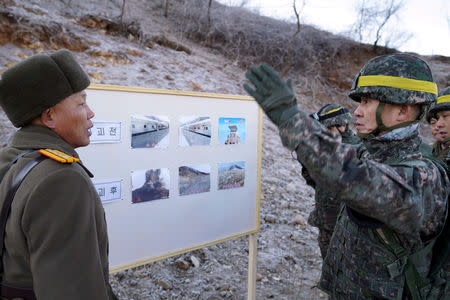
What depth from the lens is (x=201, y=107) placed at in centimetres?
256

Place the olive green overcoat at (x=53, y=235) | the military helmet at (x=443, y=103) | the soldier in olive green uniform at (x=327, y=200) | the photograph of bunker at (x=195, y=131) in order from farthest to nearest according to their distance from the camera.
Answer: the military helmet at (x=443, y=103)
the soldier in olive green uniform at (x=327, y=200)
the photograph of bunker at (x=195, y=131)
the olive green overcoat at (x=53, y=235)

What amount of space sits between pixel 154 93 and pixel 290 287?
2.81 meters

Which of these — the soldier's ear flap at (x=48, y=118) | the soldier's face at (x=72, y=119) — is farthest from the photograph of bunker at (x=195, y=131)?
the soldier's ear flap at (x=48, y=118)

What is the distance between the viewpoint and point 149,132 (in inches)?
90.0

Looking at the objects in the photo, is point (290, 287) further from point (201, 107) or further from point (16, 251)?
point (16, 251)

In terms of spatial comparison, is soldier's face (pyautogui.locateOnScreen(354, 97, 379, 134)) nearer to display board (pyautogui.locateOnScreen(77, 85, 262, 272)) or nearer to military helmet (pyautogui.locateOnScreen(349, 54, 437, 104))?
military helmet (pyautogui.locateOnScreen(349, 54, 437, 104))

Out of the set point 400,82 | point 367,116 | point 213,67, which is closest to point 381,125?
point 367,116

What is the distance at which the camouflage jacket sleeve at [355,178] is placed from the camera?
1.12 meters

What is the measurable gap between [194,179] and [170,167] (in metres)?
0.25

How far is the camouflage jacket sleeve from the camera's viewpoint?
1.12 meters

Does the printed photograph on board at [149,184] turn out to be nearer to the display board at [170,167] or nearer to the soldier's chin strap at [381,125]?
the display board at [170,167]

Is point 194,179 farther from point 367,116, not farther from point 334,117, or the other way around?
point 334,117

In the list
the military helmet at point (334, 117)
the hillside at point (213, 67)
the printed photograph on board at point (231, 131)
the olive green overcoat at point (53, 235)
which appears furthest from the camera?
the hillside at point (213, 67)

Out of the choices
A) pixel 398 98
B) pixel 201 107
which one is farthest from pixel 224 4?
pixel 398 98
